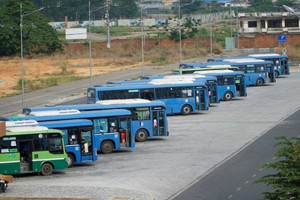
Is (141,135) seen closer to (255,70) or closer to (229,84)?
(229,84)

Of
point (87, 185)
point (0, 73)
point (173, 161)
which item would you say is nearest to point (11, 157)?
point (87, 185)

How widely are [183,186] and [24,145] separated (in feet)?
26.1

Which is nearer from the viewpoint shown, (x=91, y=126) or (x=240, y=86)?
(x=91, y=126)

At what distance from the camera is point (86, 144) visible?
39.5 m

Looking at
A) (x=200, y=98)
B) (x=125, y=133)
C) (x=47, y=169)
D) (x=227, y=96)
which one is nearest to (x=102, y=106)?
(x=125, y=133)

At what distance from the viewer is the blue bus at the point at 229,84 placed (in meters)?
69.6

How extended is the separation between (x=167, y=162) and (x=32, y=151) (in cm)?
675

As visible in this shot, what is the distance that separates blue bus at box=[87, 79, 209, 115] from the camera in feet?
192

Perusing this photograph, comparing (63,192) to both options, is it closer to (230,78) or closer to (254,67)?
(230,78)

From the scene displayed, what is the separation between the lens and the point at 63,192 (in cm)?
3222

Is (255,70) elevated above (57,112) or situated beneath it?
elevated above

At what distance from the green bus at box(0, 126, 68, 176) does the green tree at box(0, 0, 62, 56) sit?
92.9 metres

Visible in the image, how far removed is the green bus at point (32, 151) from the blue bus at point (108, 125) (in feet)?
16.8

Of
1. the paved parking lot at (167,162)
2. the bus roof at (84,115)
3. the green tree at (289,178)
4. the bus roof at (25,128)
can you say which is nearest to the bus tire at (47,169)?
the paved parking lot at (167,162)
